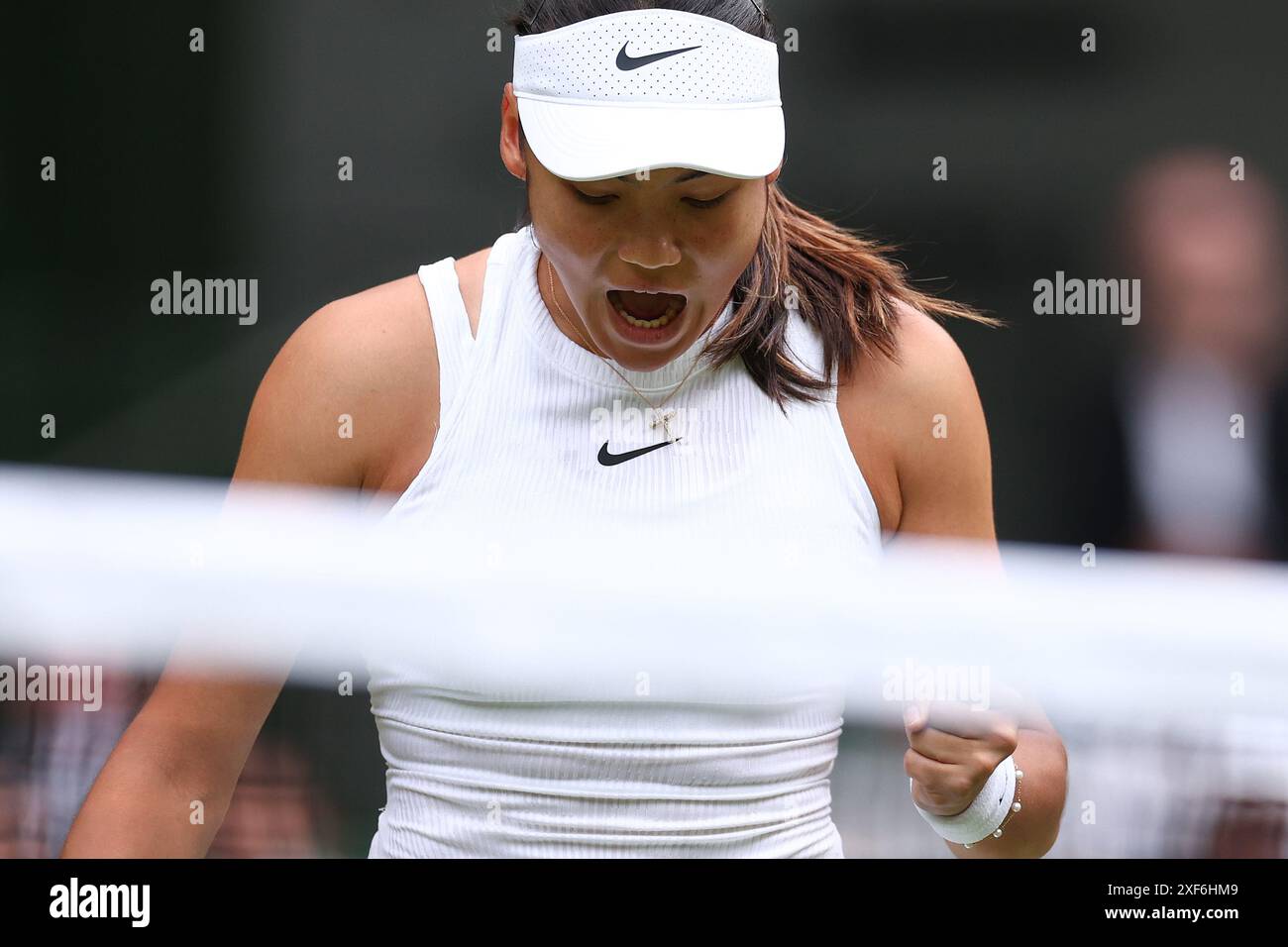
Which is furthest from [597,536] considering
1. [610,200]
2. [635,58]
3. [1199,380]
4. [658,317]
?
[1199,380]

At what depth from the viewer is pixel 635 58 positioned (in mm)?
1271

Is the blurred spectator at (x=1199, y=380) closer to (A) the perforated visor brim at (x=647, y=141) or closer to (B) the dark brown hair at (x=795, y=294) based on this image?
(B) the dark brown hair at (x=795, y=294)

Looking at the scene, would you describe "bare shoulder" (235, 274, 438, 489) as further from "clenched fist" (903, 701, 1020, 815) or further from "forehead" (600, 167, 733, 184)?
"clenched fist" (903, 701, 1020, 815)

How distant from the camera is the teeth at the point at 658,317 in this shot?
1.33 m

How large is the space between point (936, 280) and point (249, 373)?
82 cm

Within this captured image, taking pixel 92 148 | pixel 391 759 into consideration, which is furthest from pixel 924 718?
pixel 92 148

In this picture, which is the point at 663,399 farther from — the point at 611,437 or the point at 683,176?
the point at 683,176

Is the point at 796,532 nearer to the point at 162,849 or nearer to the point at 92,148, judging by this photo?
the point at 162,849

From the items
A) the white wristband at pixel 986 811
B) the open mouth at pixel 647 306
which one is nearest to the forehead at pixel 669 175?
the open mouth at pixel 647 306

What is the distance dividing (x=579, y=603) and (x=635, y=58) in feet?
1.65

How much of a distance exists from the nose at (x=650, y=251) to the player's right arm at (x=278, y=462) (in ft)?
0.75

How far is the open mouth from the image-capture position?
1336 mm

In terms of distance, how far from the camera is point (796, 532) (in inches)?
54.0

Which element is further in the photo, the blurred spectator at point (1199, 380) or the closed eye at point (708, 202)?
the blurred spectator at point (1199, 380)
